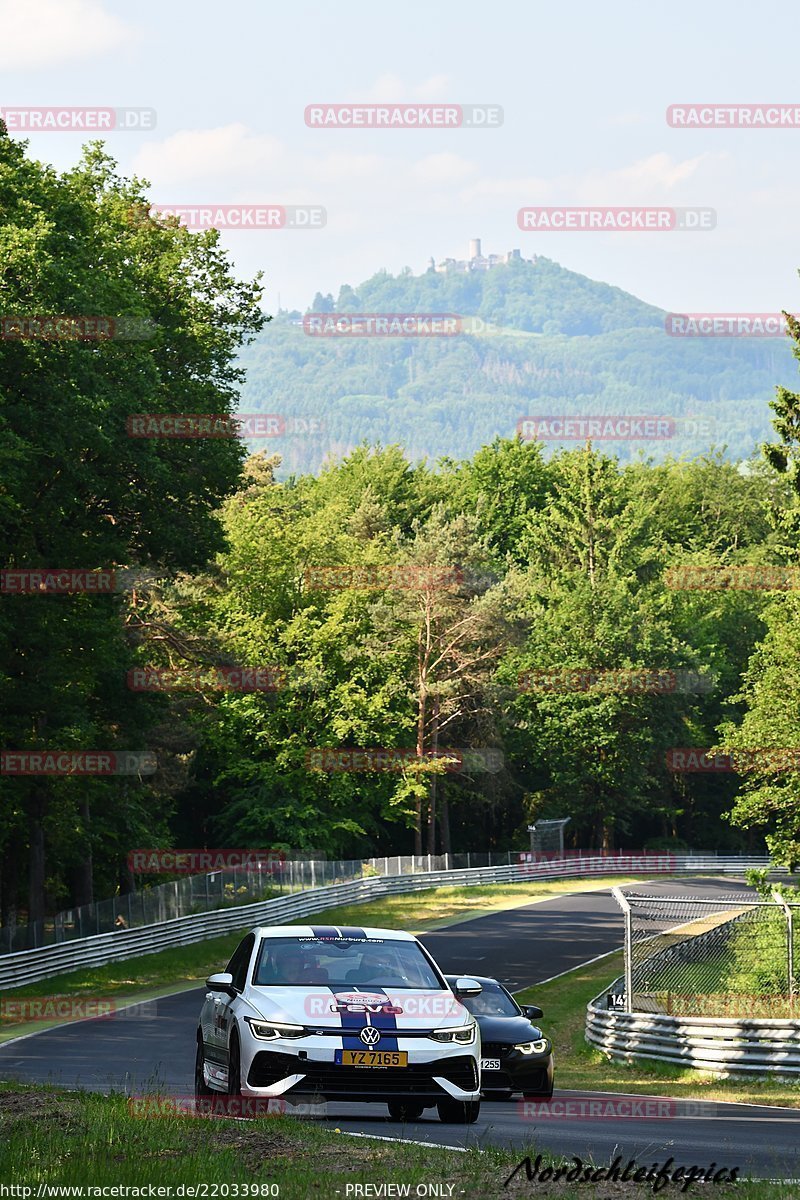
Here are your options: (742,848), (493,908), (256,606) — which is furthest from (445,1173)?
(742,848)

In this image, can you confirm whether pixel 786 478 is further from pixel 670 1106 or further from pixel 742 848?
pixel 742 848

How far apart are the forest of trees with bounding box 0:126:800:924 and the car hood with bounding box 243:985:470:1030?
2011 cm

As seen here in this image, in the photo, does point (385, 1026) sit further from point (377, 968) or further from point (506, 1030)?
point (506, 1030)

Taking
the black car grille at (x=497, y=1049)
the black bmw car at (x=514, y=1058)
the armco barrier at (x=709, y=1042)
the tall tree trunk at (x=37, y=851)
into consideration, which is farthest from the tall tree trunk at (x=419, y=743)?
the black car grille at (x=497, y=1049)

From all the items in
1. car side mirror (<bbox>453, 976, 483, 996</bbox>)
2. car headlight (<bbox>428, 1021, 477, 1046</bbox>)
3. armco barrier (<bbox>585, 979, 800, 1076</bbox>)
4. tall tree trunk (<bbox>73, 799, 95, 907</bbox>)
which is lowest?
tall tree trunk (<bbox>73, 799, 95, 907</bbox>)

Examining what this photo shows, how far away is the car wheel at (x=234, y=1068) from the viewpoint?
12.3 m

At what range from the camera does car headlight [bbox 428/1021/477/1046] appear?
39.9 feet

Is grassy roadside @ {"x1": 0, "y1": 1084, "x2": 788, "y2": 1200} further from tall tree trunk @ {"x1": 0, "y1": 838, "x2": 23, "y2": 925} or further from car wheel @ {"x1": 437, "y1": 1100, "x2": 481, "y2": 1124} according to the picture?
tall tree trunk @ {"x1": 0, "y1": 838, "x2": 23, "y2": 925}

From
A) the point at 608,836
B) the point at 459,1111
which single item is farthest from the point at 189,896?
the point at 608,836

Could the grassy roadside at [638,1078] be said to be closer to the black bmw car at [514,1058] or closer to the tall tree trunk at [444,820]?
the black bmw car at [514,1058]

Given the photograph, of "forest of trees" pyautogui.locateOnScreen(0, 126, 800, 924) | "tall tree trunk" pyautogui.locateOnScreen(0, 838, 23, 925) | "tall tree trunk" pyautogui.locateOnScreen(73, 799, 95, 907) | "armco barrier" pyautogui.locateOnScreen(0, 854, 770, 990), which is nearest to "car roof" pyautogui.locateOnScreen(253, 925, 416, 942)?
"forest of trees" pyautogui.locateOnScreen(0, 126, 800, 924)

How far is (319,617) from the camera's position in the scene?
78000mm

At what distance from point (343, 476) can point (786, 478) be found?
209 ft

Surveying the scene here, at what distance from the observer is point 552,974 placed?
39781 millimetres
